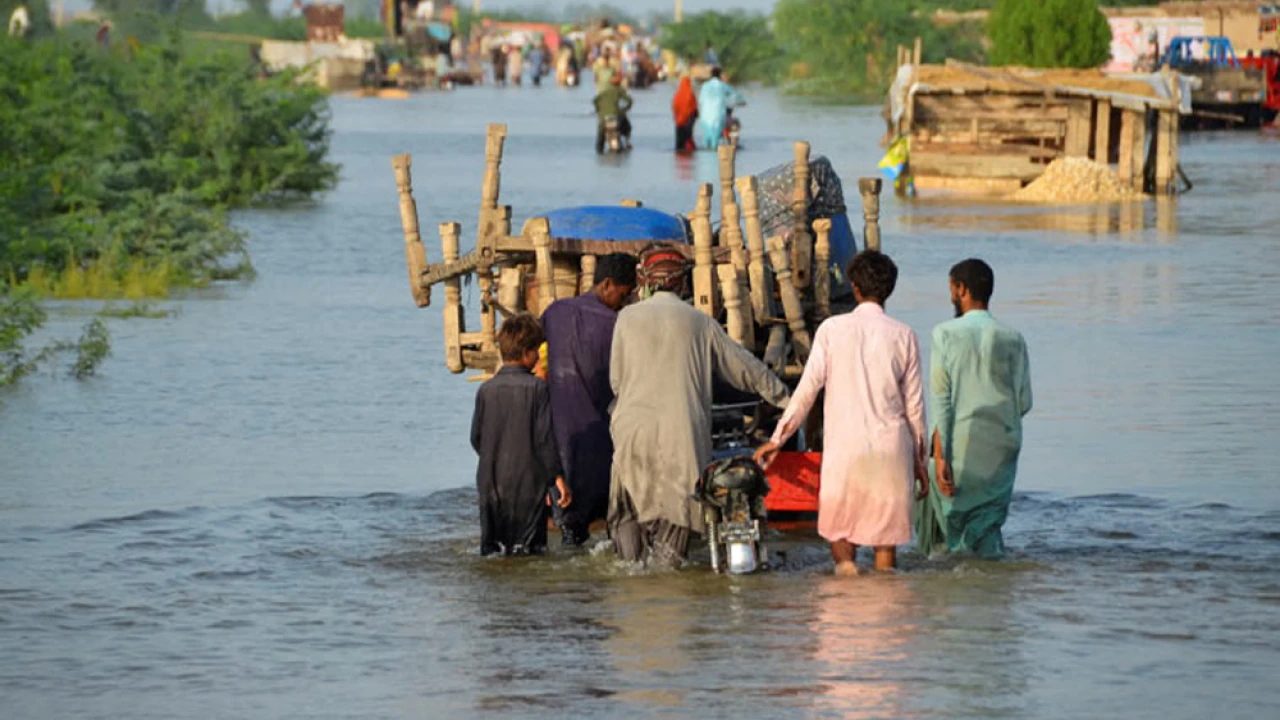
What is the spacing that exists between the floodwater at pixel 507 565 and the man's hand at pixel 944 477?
0.33 meters

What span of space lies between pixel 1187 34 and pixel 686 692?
162 ft

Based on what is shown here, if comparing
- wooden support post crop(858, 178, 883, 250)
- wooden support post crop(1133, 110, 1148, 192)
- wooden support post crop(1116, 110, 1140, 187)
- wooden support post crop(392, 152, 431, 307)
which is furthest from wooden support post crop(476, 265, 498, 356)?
wooden support post crop(1116, 110, 1140, 187)

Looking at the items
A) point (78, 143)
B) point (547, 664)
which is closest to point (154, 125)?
point (78, 143)

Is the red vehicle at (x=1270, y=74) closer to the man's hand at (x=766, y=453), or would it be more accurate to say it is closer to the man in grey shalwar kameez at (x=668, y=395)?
the man in grey shalwar kameez at (x=668, y=395)

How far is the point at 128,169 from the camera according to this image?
866 inches

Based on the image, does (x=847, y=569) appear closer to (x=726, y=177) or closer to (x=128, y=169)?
(x=726, y=177)

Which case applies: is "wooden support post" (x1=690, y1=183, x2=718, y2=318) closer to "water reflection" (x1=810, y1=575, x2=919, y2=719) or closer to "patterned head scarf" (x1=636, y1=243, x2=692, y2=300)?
"patterned head scarf" (x1=636, y1=243, x2=692, y2=300)

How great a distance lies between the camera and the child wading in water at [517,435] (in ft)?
31.0

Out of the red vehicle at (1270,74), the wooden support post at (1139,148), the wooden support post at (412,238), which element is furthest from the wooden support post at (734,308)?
the red vehicle at (1270,74)

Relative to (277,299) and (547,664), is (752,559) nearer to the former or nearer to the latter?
(547,664)

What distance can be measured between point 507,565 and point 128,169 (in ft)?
43.0

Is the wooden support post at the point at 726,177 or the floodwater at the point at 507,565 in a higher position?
the wooden support post at the point at 726,177

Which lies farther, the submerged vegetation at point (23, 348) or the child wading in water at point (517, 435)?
the submerged vegetation at point (23, 348)

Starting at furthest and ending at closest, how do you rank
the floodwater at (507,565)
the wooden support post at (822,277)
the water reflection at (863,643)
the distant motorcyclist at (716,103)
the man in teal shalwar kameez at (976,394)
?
the distant motorcyclist at (716,103)
the wooden support post at (822,277)
the man in teal shalwar kameez at (976,394)
the floodwater at (507,565)
the water reflection at (863,643)
